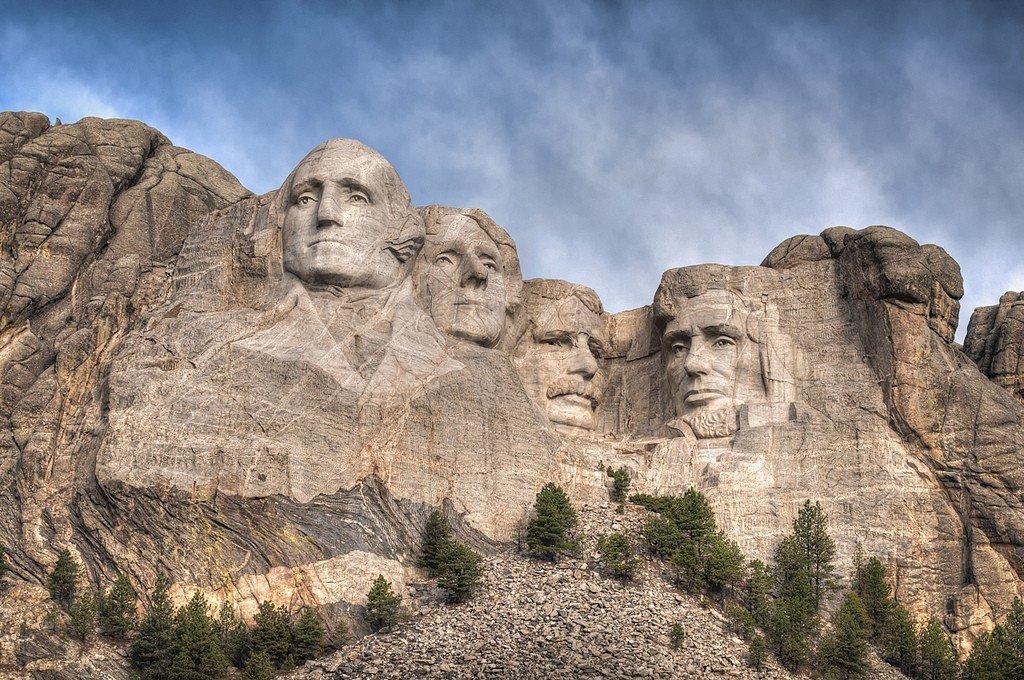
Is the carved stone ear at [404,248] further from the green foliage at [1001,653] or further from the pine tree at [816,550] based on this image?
the green foliage at [1001,653]

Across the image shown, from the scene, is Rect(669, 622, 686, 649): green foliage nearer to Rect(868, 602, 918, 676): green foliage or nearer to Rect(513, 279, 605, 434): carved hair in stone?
Rect(868, 602, 918, 676): green foliage

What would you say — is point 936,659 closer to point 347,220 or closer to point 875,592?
point 875,592

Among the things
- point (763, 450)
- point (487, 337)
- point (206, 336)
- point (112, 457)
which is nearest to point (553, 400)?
point (487, 337)

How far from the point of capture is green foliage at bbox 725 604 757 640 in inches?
1367

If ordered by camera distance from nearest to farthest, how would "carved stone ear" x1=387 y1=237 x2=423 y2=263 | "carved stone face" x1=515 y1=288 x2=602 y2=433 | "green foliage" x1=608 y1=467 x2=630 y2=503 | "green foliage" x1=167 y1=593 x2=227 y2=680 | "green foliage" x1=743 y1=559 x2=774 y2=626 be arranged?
"green foliage" x1=167 y1=593 x2=227 y2=680, "green foliage" x1=743 y1=559 x2=774 y2=626, "green foliage" x1=608 y1=467 x2=630 y2=503, "carved stone ear" x1=387 y1=237 x2=423 y2=263, "carved stone face" x1=515 y1=288 x2=602 y2=433

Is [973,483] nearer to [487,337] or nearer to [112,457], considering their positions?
[487,337]

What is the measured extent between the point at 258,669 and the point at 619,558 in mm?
7441

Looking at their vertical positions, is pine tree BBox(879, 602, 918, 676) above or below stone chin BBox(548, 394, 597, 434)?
below

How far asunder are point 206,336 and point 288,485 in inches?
174

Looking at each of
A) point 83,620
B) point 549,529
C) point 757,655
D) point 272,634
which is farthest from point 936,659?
point 83,620

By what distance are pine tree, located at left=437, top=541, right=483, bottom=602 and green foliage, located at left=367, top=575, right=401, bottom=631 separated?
977mm

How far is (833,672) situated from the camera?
3406cm

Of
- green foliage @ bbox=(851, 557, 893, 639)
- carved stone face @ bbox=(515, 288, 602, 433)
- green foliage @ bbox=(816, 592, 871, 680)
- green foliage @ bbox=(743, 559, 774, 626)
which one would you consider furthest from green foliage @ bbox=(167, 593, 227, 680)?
green foliage @ bbox=(851, 557, 893, 639)

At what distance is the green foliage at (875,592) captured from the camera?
3597cm
